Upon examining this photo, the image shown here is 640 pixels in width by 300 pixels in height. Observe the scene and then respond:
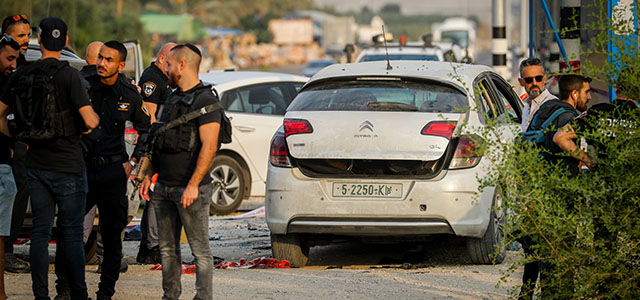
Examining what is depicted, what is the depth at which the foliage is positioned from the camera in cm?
520

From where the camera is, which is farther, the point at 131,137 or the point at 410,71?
the point at 131,137

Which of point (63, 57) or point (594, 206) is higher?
point (63, 57)

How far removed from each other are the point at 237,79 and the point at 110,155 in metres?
5.62

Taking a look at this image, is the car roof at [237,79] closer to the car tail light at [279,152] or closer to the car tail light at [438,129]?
the car tail light at [279,152]

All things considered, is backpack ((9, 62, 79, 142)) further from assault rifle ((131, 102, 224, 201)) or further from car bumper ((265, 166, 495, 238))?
car bumper ((265, 166, 495, 238))

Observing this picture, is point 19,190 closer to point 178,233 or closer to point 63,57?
point 178,233

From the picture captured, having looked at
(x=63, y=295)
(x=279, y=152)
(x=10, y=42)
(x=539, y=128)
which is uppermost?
(x=10, y=42)

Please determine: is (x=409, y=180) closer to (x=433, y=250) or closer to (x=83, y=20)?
(x=433, y=250)

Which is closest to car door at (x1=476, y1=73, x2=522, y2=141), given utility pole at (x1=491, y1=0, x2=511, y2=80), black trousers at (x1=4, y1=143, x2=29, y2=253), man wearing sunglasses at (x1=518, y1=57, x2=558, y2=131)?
man wearing sunglasses at (x1=518, y1=57, x2=558, y2=131)

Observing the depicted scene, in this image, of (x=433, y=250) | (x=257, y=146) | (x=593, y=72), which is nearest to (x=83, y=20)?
(x=257, y=146)

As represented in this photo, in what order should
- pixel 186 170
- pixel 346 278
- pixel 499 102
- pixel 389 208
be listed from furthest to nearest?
pixel 499 102
pixel 389 208
pixel 346 278
pixel 186 170

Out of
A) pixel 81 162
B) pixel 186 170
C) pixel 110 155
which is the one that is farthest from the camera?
pixel 110 155

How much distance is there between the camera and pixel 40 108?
6004 millimetres

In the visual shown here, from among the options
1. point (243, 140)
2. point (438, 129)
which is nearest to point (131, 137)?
point (438, 129)
